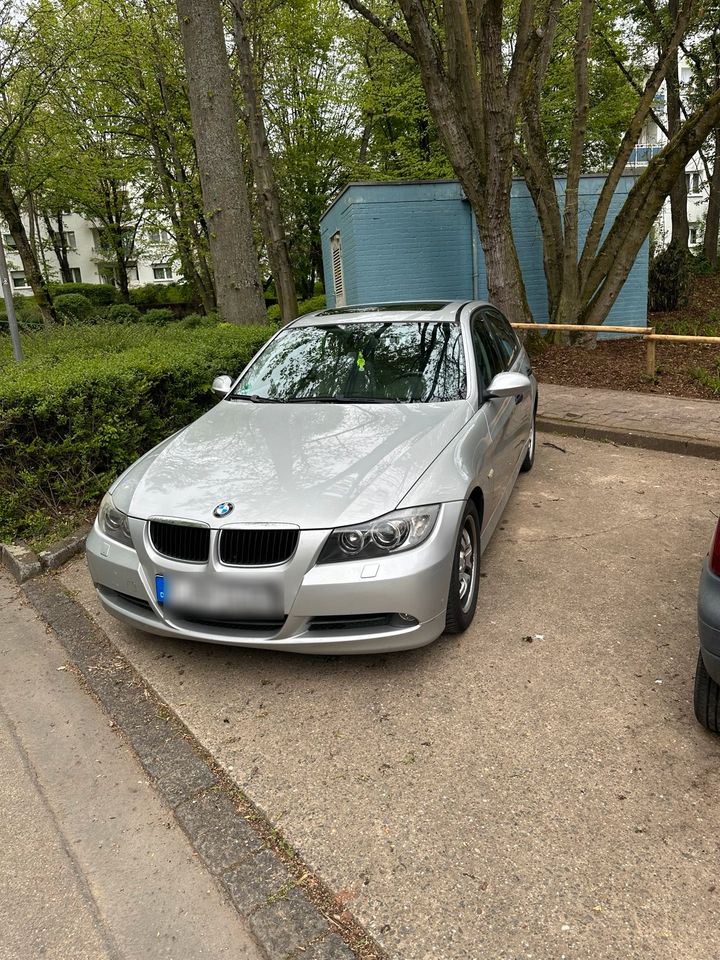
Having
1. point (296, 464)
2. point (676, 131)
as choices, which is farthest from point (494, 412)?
point (676, 131)

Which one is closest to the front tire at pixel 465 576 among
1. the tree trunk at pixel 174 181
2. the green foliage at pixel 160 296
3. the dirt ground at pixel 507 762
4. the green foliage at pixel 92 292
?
the dirt ground at pixel 507 762

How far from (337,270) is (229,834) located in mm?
12901

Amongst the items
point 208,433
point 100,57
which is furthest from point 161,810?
point 100,57

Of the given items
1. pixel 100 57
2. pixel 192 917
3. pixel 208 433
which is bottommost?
pixel 192 917

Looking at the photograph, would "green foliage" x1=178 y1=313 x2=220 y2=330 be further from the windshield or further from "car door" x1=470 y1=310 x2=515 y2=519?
"car door" x1=470 y1=310 x2=515 y2=519

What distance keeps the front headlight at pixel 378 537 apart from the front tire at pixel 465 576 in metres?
0.29

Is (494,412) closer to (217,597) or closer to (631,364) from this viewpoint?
(217,597)

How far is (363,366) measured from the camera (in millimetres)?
4500

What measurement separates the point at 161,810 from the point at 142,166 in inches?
873

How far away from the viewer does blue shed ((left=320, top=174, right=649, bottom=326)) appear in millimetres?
12055

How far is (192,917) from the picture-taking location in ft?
7.14

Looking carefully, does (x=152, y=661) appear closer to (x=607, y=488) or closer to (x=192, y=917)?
(x=192, y=917)

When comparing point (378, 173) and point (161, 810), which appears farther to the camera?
point (378, 173)

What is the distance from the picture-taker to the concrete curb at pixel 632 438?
21.3 ft
